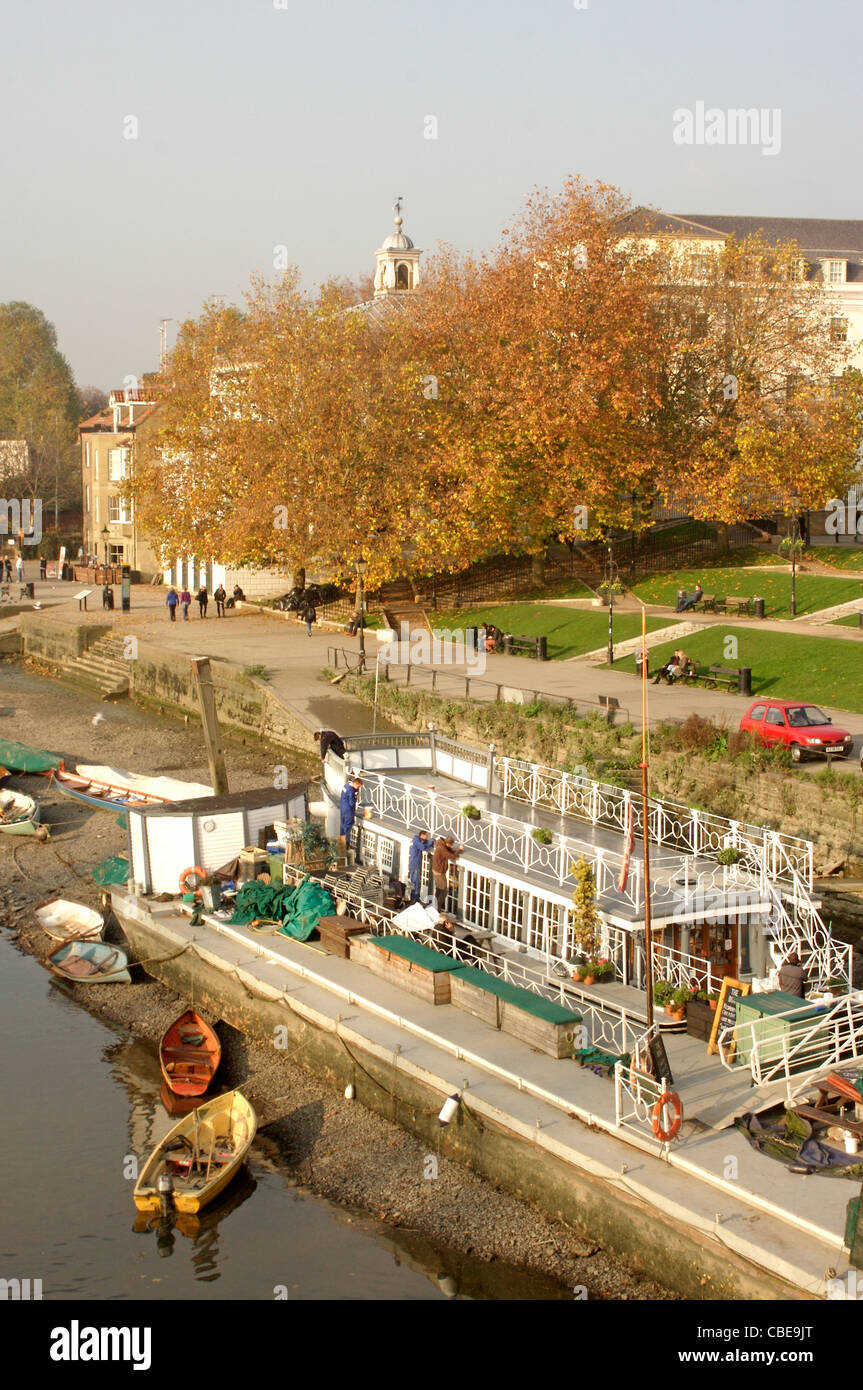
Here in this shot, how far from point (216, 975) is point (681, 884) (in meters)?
7.94

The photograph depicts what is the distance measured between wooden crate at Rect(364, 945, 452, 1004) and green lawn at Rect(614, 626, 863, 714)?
62.9 feet

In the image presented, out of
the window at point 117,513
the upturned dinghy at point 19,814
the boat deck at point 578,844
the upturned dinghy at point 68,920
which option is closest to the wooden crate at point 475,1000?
the boat deck at point 578,844

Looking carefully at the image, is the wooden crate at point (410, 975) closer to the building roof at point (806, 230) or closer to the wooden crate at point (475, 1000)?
the wooden crate at point (475, 1000)

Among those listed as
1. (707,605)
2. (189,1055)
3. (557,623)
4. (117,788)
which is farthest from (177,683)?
(189,1055)

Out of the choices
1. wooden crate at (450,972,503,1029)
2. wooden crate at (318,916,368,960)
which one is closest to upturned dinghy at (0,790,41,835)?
wooden crate at (318,916,368,960)

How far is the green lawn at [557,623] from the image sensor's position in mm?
47312

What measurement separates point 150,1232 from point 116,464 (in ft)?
242

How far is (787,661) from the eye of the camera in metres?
39.3

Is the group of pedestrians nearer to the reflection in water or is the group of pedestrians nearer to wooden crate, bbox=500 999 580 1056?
wooden crate, bbox=500 999 580 1056

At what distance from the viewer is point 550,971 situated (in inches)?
766

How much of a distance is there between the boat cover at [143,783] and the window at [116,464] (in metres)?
48.9

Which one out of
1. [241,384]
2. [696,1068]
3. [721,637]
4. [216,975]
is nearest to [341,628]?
Answer: [241,384]

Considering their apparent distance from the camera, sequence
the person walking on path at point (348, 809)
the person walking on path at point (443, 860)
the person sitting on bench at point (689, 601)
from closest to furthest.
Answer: the person walking on path at point (443, 860) < the person walking on path at point (348, 809) < the person sitting on bench at point (689, 601)
